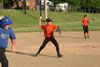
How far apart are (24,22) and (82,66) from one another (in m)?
40.2

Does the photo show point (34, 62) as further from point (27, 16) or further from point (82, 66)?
point (27, 16)

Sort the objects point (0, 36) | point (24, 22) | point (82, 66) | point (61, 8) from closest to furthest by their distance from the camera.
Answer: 1. point (0, 36)
2. point (82, 66)
3. point (24, 22)
4. point (61, 8)

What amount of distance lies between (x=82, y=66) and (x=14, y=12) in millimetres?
47770

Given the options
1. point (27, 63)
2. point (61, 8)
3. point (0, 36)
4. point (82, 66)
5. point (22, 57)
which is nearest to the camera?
point (0, 36)

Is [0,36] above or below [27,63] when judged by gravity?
above

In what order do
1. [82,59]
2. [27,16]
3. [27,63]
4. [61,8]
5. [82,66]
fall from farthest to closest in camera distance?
[61,8] → [27,16] → [82,59] → [27,63] → [82,66]

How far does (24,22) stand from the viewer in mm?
49031

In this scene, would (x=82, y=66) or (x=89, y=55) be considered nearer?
(x=82, y=66)

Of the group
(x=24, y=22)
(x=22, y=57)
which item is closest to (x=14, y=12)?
(x=24, y=22)

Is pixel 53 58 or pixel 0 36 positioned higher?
pixel 0 36

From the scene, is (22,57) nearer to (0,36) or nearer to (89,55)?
(89,55)

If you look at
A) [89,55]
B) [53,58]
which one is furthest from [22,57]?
[89,55]

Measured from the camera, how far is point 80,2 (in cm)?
8156

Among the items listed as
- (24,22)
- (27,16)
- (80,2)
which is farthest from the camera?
(80,2)
